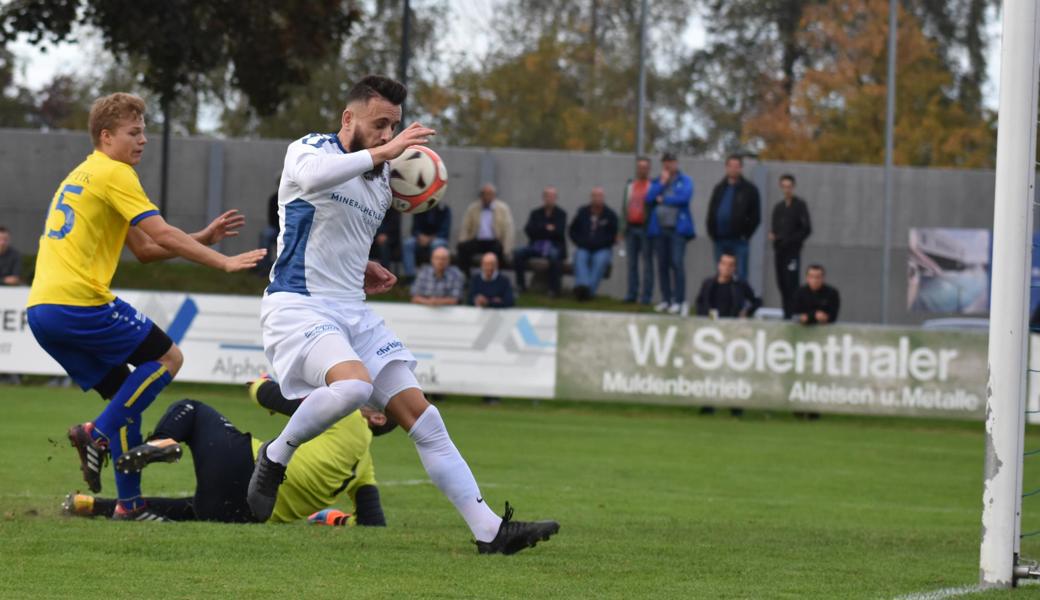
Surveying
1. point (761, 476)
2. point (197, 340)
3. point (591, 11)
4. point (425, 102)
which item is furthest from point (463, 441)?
point (591, 11)

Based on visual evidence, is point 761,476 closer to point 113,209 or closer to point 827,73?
point 113,209

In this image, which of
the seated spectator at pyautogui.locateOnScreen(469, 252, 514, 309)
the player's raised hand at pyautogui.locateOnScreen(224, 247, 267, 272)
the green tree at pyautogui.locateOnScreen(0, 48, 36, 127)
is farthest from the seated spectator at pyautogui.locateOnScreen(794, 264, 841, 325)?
the green tree at pyautogui.locateOnScreen(0, 48, 36, 127)

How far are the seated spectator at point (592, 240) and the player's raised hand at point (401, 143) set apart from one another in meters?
16.7

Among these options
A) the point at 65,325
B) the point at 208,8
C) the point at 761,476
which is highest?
the point at 208,8

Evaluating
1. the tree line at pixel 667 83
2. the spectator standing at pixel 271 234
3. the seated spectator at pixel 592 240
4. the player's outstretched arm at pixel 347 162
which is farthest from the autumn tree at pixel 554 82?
the player's outstretched arm at pixel 347 162

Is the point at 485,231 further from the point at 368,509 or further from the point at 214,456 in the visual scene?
the point at 214,456

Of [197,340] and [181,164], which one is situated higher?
[181,164]

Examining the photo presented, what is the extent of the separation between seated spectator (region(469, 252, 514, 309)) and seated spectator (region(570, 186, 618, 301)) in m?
3.42

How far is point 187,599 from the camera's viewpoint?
229 inches

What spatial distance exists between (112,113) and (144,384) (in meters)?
1.42

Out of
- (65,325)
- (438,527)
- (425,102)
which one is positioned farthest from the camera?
(425,102)

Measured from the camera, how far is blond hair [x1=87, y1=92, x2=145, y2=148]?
7.97 meters

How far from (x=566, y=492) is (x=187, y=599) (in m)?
6.20

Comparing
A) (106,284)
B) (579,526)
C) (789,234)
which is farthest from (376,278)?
(789,234)
